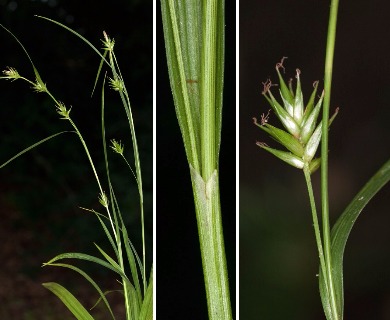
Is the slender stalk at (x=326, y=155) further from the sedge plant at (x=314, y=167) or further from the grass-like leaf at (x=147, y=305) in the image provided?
the grass-like leaf at (x=147, y=305)

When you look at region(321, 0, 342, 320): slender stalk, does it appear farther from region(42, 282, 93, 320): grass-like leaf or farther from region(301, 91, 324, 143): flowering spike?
region(42, 282, 93, 320): grass-like leaf

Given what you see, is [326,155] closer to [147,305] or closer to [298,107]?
[298,107]

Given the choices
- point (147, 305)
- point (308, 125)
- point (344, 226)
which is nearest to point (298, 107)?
point (308, 125)

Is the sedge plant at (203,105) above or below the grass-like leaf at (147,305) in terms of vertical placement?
above

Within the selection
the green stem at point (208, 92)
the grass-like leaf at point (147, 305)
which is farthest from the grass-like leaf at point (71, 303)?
the green stem at point (208, 92)

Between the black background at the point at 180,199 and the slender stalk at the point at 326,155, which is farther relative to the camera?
the black background at the point at 180,199
